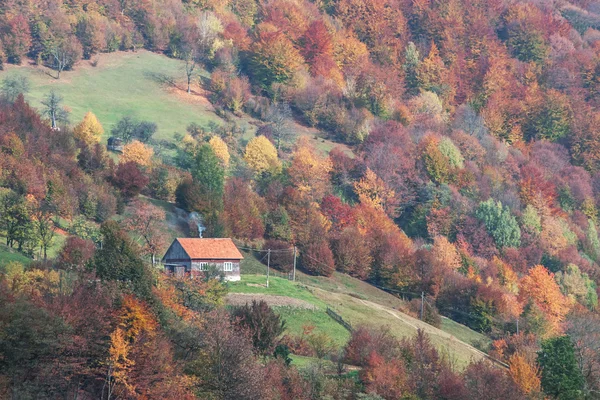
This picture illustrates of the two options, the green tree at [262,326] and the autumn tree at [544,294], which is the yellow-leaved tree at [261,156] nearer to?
the autumn tree at [544,294]

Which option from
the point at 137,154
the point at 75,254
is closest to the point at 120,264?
the point at 75,254

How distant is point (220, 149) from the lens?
12244 centimetres

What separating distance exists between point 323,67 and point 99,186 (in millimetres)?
81488

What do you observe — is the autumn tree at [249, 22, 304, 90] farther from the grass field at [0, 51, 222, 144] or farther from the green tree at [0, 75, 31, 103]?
the green tree at [0, 75, 31, 103]

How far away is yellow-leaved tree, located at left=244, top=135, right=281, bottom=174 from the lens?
407 feet

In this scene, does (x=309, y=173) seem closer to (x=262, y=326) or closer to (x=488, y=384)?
(x=262, y=326)

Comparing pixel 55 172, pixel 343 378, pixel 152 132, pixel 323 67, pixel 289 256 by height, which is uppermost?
pixel 323 67

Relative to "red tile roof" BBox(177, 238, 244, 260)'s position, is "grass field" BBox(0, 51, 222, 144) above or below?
above

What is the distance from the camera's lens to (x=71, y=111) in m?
128

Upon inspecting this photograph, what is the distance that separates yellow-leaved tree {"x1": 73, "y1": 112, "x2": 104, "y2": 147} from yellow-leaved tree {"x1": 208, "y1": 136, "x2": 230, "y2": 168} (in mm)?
12897

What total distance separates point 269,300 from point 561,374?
21024 millimetres

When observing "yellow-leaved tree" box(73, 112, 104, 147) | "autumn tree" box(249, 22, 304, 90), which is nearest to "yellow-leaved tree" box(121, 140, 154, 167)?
"yellow-leaved tree" box(73, 112, 104, 147)

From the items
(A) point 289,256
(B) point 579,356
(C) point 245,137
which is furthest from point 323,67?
(B) point 579,356

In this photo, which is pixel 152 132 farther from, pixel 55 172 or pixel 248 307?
pixel 248 307
